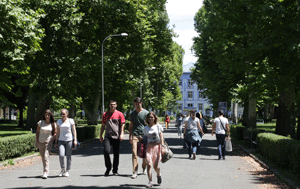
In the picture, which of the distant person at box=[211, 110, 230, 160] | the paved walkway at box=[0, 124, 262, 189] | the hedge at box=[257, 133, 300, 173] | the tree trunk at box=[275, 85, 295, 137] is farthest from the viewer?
the tree trunk at box=[275, 85, 295, 137]

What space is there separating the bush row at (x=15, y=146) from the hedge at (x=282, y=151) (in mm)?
8672

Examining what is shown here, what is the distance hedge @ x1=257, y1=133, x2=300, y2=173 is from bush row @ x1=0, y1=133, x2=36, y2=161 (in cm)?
867

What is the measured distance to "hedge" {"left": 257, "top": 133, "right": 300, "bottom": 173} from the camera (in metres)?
10.6

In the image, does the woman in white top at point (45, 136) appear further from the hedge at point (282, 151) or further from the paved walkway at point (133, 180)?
the hedge at point (282, 151)

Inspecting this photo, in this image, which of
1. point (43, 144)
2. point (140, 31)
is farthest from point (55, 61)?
point (43, 144)

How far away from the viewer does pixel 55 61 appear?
23.9m

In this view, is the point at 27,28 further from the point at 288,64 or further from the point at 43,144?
the point at 288,64

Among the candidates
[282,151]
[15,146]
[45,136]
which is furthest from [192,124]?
[45,136]

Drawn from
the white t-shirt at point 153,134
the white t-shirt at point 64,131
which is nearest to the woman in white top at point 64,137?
the white t-shirt at point 64,131

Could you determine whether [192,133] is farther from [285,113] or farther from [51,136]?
[285,113]

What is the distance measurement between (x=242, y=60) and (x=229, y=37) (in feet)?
8.40

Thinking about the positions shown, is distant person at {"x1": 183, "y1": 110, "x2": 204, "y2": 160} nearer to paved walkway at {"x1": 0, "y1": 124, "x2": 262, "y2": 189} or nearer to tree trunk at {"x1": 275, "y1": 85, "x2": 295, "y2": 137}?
paved walkway at {"x1": 0, "y1": 124, "x2": 262, "y2": 189}

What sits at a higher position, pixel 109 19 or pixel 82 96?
pixel 109 19

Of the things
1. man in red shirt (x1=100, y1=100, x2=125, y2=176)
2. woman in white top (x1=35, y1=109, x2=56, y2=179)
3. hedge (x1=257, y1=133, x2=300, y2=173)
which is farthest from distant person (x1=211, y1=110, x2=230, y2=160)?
woman in white top (x1=35, y1=109, x2=56, y2=179)
